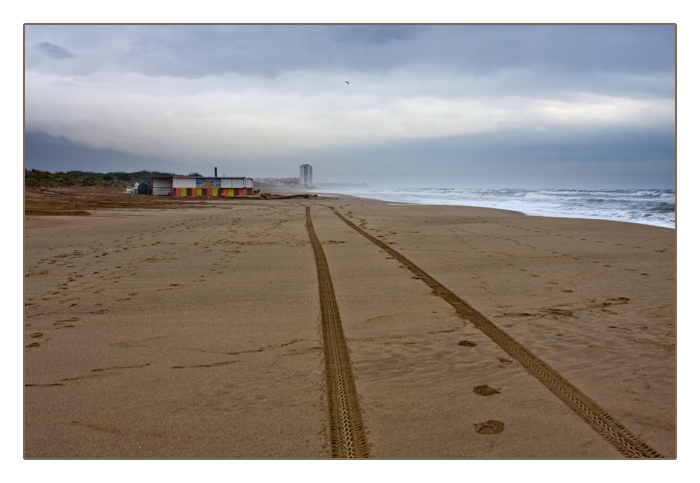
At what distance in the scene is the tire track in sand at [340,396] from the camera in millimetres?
2766

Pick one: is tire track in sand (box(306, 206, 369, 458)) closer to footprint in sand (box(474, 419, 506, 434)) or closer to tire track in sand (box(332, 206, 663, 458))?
footprint in sand (box(474, 419, 506, 434))

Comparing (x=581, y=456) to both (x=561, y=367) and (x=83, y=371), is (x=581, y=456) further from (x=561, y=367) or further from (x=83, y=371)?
(x=83, y=371)

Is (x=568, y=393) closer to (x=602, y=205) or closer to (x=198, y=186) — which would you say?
(x=602, y=205)

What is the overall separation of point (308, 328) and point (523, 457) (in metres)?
2.60

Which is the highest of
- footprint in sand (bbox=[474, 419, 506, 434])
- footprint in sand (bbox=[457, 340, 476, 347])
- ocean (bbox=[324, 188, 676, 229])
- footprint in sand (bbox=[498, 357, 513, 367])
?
ocean (bbox=[324, 188, 676, 229])

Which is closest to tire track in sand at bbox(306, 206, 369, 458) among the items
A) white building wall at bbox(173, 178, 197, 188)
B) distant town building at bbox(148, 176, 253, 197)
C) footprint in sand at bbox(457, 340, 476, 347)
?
footprint in sand at bbox(457, 340, 476, 347)

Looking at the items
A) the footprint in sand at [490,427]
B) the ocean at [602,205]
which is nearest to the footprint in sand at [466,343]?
the footprint in sand at [490,427]

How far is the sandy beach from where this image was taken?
9.38 ft

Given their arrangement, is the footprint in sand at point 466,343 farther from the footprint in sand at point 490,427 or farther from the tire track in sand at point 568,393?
the footprint in sand at point 490,427

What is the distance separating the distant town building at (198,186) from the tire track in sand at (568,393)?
4946 cm

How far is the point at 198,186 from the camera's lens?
52688 millimetres

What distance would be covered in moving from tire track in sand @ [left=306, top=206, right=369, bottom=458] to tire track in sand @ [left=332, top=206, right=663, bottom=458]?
143cm

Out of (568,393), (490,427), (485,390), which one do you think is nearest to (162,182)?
(485,390)

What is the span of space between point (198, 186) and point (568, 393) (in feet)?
174
